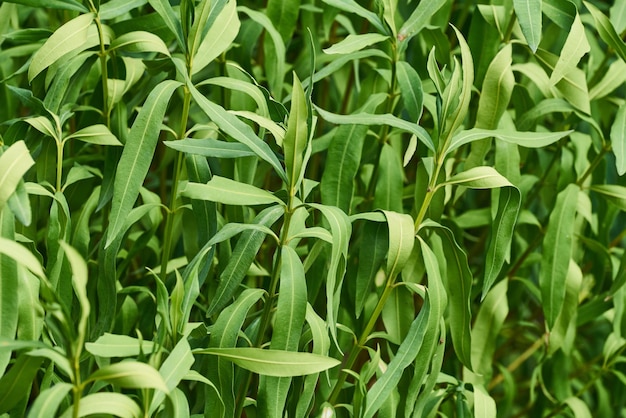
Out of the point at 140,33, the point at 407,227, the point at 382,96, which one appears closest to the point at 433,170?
the point at 407,227

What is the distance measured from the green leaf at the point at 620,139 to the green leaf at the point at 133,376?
489mm

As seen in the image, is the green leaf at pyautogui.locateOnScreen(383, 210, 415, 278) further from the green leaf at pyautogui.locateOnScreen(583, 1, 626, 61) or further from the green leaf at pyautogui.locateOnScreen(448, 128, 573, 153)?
the green leaf at pyautogui.locateOnScreen(583, 1, 626, 61)

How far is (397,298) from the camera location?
2.72ft

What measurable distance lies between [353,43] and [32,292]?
0.34 metres

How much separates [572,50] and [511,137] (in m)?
0.10

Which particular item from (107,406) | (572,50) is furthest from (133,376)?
(572,50)

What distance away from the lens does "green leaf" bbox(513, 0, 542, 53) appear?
73 cm

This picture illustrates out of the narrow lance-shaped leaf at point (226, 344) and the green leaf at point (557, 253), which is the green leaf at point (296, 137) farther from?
the green leaf at point (557, 253)

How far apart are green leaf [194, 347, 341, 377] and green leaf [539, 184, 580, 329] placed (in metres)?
0.33

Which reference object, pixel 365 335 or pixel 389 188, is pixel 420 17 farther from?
pixel 365 335

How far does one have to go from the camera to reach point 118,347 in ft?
1.95

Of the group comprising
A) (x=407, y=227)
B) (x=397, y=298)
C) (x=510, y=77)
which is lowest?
(x=397, y=298)

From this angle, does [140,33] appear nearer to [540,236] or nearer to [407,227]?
[407,227]

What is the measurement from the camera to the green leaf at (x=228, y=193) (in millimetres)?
646
